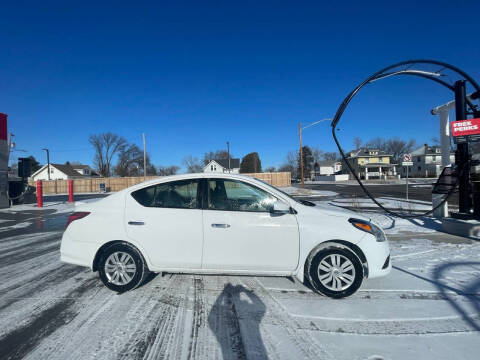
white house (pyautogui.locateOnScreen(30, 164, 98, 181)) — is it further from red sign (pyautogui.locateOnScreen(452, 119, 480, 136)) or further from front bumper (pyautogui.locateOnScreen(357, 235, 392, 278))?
red sign (pyautogui.locateOnScreen(452, 119, 480, 136))

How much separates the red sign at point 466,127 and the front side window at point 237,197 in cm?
608

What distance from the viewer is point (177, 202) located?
330 cm

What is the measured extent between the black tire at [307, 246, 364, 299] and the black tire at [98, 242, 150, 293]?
236cm

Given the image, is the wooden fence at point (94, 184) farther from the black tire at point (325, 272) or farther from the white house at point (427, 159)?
the white house at point (427, 159)

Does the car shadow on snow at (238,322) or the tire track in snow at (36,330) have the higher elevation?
the tire track in snow at (36,330)

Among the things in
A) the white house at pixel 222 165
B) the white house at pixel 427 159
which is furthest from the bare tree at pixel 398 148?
the white house at pixel 222 165

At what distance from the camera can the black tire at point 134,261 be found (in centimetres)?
321

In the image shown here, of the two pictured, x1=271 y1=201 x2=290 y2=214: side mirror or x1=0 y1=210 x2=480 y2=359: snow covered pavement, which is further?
x1=271 y1=201 x2=290 y2=214: side mirror

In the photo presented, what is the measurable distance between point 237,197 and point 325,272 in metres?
1.59

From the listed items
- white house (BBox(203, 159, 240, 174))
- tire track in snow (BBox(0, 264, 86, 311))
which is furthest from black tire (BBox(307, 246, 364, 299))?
white house (BBox(203, 159, 240, 174))

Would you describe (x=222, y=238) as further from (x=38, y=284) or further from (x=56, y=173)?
(x=56, y=173)

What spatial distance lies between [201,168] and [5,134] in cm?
5294

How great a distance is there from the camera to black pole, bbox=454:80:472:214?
6.06m

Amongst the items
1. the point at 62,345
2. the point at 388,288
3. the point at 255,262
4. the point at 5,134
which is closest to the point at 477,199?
the point at 388,288
